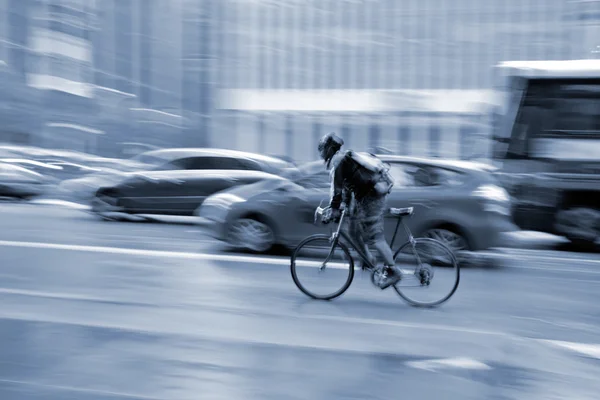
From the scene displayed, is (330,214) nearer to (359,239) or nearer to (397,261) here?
(359,239)

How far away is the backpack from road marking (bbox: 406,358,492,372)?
6.27 feet

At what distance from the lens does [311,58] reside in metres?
66.8

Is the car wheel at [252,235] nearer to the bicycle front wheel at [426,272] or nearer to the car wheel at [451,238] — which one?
the car wheel at [451,238]

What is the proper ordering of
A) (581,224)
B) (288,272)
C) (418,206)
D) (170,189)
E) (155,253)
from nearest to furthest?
(288,272)
(418,206)
(155,253)
(581,224)
(170,189)

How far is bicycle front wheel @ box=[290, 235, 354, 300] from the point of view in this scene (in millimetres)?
6855

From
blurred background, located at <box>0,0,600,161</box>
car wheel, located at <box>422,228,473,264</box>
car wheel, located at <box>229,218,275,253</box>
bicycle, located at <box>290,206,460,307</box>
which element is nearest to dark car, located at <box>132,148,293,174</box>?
car wheel, located at <box>229,218,275,253</box>

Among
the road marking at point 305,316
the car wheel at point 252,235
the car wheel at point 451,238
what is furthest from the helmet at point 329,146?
the car wheel at point 252,235

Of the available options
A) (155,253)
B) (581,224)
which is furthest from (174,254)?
(581,224)

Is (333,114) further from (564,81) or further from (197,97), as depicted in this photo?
(564,81)

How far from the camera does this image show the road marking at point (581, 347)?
543 cm

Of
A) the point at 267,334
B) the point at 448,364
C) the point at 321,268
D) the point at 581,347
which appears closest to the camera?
the point at 448,364

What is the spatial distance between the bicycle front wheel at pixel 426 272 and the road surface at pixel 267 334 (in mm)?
177

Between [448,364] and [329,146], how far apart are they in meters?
2.25

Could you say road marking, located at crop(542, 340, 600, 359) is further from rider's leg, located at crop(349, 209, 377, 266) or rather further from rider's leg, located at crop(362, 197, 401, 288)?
rider's leg, located at crop(349, 209, 377, 266)
